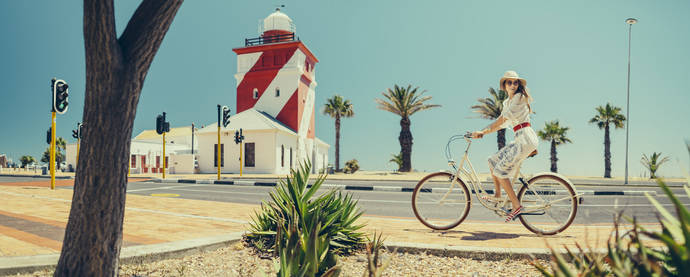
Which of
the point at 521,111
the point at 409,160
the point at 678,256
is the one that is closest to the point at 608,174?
the point at 409,160

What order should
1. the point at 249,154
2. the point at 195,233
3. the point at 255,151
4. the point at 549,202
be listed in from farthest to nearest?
the point at 249,154 < the point at 255,151 < the point at 549,202 < the point at 195,233

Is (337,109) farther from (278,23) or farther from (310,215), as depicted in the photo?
(310,215)

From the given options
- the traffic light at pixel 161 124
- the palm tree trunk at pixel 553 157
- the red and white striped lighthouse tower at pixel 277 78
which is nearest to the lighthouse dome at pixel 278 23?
the red and white striped lighthouse tower at pixel 277 78

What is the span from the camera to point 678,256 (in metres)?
1.18

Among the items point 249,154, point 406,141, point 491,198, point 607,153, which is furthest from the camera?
point 607,153

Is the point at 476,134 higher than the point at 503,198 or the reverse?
higher

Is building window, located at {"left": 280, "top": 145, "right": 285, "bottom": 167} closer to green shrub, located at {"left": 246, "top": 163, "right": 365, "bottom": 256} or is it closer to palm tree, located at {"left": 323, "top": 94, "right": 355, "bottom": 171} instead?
palm tree, located at {"left": 323, "top": 94, "right": 355, "bottom": 171}

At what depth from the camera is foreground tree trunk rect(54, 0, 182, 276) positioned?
2410mm

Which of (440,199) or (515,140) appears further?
(440,199)

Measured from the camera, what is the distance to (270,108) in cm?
3653

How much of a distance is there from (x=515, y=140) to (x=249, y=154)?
30.1 metres

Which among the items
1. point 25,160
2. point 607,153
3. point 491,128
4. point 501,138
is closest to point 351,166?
point 501,138

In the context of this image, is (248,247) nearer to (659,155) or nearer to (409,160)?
(409,160)

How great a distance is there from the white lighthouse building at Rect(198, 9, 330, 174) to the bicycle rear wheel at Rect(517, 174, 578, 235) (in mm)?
27468
